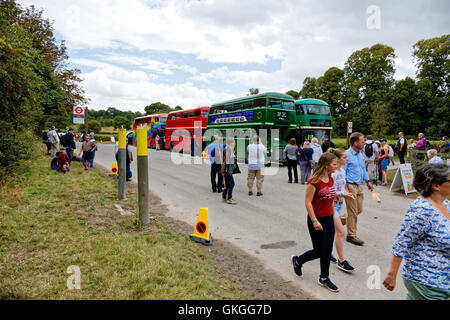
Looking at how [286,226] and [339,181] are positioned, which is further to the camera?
[286,226]

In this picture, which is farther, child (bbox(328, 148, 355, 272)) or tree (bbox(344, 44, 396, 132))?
tree (bbox(344, 44, 396, 132))

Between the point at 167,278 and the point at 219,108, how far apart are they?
1971cm

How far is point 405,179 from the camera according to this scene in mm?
10406

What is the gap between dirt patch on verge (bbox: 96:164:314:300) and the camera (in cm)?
365

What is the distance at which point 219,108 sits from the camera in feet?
73.8

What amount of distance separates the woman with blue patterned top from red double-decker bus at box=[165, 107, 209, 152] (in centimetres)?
2398

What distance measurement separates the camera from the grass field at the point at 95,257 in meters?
3.23

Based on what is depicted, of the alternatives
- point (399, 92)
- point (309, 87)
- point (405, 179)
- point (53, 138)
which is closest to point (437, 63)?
point (399, 92)

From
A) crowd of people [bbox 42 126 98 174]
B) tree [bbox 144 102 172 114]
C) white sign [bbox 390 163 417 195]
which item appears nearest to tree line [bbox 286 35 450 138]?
white sign [bbox 390 163 417 195]

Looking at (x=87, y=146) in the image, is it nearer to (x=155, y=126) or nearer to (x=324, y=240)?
(x=324, y=240)

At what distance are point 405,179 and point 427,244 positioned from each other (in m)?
9.42

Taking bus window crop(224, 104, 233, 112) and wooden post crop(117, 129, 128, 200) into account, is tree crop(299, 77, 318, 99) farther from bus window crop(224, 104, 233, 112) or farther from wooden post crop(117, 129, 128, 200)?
wooden post crop(117, 129, 128, 200)
